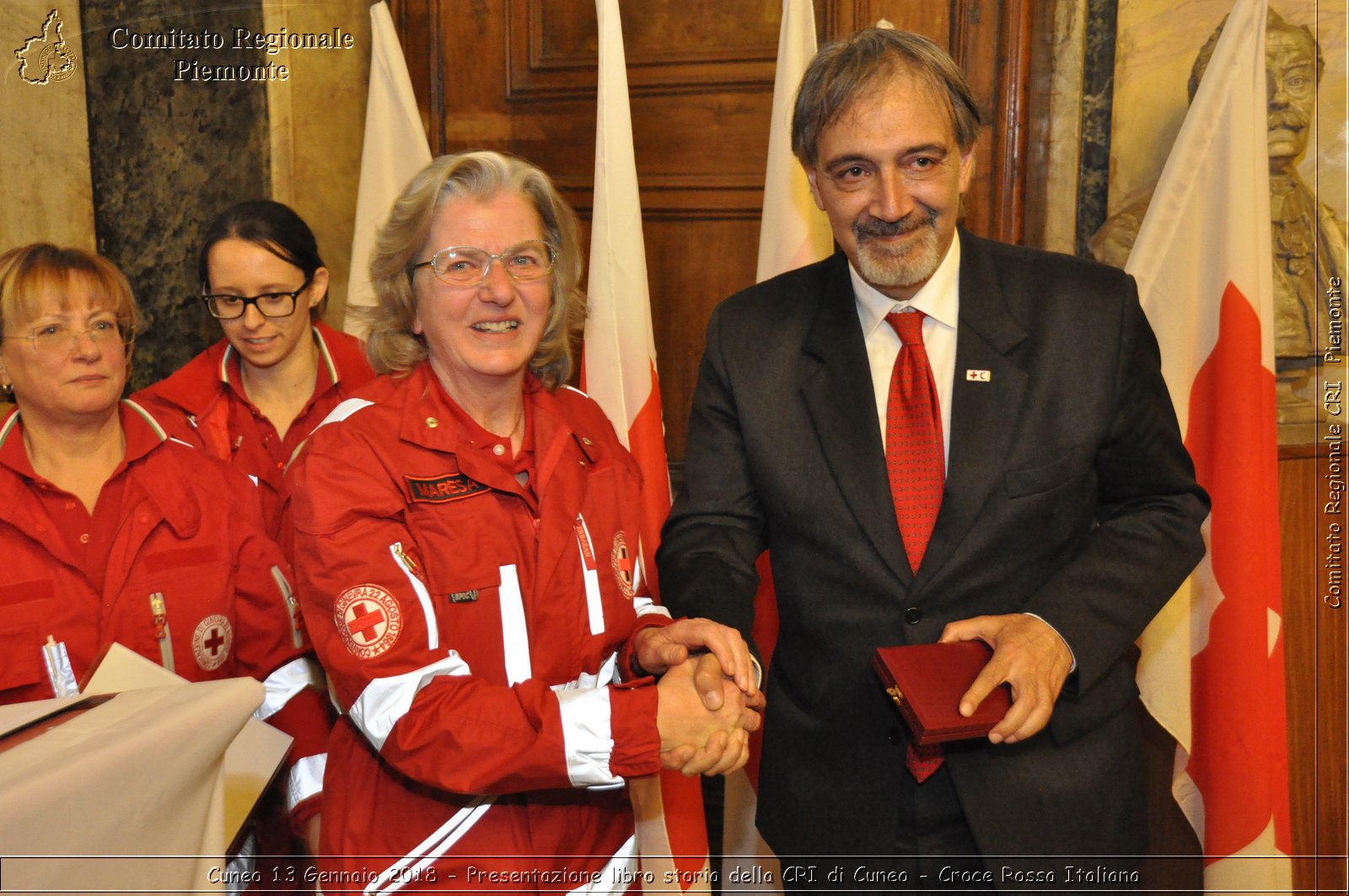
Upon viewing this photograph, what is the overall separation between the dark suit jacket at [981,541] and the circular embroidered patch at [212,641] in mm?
952

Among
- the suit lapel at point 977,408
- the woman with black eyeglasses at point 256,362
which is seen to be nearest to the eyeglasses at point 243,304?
the woman with black eyeglasses at point 256,362

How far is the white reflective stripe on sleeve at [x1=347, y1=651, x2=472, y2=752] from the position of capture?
1.57m

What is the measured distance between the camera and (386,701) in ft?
5.16

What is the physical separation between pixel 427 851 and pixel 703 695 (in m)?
0.51

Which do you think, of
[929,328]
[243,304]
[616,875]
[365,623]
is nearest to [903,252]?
[929,328]

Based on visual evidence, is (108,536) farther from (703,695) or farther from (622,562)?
(703,695)

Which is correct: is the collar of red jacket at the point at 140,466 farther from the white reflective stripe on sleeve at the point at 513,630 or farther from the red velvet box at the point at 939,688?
the red velvet box at the point at 939,688

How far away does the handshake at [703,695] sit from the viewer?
1.66 meters

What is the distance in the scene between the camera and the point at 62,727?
3.62 ft

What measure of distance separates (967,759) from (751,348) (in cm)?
80

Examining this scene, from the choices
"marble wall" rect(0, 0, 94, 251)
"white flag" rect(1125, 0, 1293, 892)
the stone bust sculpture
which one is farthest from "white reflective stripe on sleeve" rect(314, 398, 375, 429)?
the stone bust sculpture

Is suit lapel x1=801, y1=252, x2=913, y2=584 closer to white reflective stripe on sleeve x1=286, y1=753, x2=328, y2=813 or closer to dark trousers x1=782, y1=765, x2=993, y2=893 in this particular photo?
dark trousers x1=782, y1=765, x2=993, y2=893

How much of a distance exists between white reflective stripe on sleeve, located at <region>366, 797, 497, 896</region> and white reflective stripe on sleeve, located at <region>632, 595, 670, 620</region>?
435mm

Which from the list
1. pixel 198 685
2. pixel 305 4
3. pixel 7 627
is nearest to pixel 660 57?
pixel 305 4
